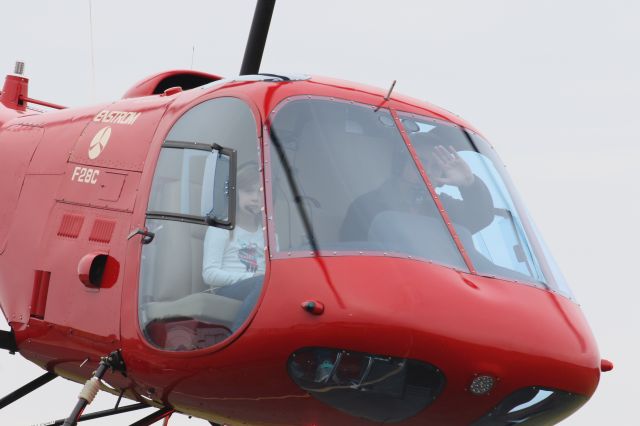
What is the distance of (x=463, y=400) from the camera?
7.25 m

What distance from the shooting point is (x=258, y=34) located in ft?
38.2

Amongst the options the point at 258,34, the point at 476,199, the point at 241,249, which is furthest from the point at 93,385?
the point at 258,34

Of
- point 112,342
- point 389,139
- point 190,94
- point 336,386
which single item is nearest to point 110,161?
point 190,94

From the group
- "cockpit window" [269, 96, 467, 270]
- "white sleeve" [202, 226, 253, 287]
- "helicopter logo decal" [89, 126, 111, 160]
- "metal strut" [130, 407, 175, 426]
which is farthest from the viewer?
"metal strut" [130, 407, 175, 426]

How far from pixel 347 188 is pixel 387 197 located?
25 cm

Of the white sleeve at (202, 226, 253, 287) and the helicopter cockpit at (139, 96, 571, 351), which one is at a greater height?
the helicopter cockpit at (139, 96, 571, 351)

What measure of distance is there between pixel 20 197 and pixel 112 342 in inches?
85.1

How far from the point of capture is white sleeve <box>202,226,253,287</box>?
7.79 metres

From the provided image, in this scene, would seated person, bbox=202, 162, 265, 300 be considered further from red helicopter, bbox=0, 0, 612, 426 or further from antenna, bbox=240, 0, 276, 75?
antenna, bbox=240, 0, 276, 75

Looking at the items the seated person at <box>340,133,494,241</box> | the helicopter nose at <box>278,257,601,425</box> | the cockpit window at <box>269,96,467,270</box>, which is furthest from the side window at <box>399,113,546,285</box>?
the helicopter nose at <box>278,257,601,425</box>

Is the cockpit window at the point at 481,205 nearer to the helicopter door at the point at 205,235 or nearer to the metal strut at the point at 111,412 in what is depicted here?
→ the helicopter door at the point at 205,235

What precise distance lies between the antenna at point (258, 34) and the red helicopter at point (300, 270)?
96.1 inches

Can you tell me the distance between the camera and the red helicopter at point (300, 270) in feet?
23.6

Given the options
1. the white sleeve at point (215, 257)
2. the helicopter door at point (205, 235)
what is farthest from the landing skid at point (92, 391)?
the white sleeve at point (215, 257)
